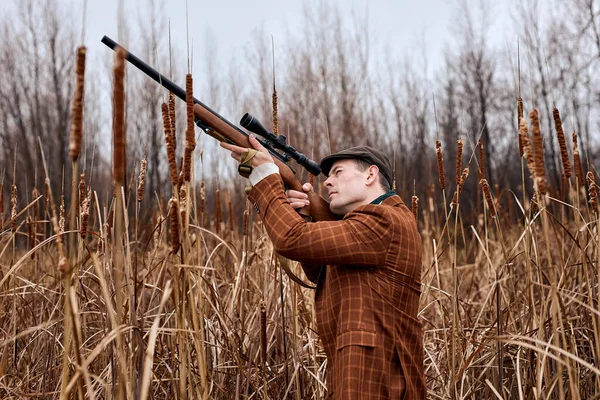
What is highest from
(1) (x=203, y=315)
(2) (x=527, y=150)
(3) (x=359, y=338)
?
(2) (x=527, y=150)

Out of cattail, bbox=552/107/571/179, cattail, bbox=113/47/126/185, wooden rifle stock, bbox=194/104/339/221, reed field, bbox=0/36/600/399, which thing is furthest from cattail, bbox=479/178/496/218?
cattail, bbox=113/47/126/185

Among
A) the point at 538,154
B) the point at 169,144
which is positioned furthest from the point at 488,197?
the point at 169,144

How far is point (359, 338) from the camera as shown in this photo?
181 centimetres

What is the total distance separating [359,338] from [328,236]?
340mm

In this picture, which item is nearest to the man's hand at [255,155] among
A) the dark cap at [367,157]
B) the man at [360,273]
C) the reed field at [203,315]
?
the man at [360,273]

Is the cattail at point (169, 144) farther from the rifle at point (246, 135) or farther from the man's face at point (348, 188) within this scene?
the man's face at point (348, 188)

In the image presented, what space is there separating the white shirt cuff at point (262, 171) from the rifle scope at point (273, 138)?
8.5 inches

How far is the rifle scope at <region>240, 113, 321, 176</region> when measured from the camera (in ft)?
7.09

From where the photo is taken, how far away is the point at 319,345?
3211 millimetres

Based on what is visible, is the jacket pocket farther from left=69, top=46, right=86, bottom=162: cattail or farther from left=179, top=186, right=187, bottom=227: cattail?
left=69, top=46, right=86, bottom=162: cattail

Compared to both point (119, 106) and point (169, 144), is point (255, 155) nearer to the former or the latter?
point (169, 144)

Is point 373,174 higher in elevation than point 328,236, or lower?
higher

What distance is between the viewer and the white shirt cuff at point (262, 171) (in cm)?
201

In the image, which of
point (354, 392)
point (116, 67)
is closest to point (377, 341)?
point (354, 392)
